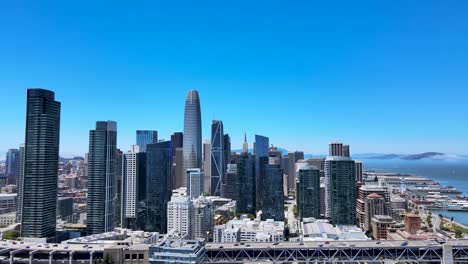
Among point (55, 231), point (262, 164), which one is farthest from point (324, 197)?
point (55, 231)

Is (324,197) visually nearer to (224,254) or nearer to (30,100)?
(224,254)

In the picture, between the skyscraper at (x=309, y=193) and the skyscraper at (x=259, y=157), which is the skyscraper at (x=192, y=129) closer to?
the skyscraper at (x=259, y=157)

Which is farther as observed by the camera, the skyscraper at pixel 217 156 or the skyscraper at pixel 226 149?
the skyscraper at pixel 226 149

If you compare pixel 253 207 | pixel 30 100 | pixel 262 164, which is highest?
pixel 30 100

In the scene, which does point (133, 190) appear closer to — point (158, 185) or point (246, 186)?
point (158, 185)

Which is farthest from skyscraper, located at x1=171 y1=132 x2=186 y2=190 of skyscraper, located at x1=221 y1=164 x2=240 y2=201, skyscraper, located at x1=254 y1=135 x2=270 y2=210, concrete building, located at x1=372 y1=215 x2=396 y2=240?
concrete building, located at x1=372 y1=215 x2=396 y2=240

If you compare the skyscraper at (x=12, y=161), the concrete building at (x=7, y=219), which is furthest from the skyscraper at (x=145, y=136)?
the concrete building at (x=7, y=219)
